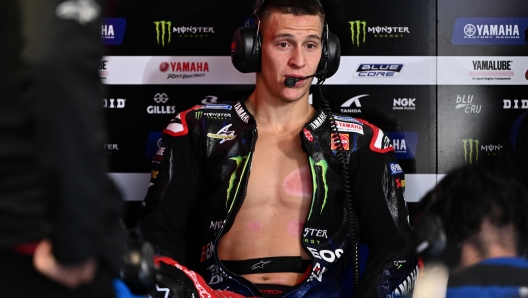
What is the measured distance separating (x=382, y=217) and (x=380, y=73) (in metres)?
0.89

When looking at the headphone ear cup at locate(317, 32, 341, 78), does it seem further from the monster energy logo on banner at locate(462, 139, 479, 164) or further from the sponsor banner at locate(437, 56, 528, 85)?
the monster energy logo on banner at locate(462, 139, 479, 164)

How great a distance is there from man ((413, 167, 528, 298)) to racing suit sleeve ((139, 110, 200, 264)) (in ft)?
5.53

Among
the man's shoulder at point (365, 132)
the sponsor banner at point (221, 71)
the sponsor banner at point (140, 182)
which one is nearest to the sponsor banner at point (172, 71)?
the sponsor banner at point (221, 71)

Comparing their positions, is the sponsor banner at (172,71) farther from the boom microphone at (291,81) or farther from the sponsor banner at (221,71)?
the boom microphone at (291,81)

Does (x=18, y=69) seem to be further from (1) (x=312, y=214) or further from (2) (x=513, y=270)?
(1) (x=312, y=214)

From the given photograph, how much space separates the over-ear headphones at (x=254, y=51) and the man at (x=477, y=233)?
170cm

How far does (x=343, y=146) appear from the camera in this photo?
9.56 ft

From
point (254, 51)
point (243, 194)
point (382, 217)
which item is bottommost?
point (382, 217)

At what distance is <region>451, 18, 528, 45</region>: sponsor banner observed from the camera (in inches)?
136

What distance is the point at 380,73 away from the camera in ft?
11.4

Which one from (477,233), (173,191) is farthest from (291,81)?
(477,233)

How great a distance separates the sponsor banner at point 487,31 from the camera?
346 centimetres

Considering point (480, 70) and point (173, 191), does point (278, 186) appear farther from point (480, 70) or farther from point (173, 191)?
point (480, 70)

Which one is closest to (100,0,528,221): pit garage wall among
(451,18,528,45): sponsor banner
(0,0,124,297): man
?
(451,18,528,45): sponsor banner
